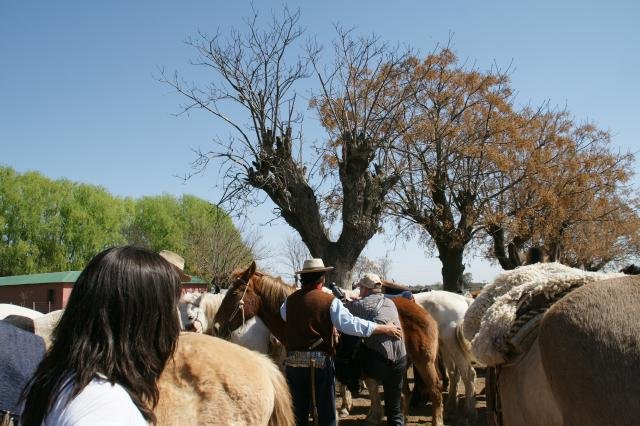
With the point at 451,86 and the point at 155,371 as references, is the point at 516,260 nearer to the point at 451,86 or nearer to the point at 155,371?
the point at 451,86

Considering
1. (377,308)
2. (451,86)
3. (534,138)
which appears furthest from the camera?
(534,138)

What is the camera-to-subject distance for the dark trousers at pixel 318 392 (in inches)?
192

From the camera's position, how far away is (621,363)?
1.95m

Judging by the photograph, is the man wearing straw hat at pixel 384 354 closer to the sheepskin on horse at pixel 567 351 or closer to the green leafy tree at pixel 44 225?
the sheepskin on horse at pixel 567 351

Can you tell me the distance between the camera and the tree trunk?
816 inches

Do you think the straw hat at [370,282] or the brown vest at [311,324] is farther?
the straw hat at [370,282]

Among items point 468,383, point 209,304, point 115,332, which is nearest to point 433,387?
point 468,383

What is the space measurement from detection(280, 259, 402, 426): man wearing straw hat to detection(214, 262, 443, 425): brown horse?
1832 mm

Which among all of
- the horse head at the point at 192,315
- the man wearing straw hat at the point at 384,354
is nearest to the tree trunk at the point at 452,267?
the horse head at the point at 192,315

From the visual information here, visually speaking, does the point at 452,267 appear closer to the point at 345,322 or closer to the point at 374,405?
the point at 374,405

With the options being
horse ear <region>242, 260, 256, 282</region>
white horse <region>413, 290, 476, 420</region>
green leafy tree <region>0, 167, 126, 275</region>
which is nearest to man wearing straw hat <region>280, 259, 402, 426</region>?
horse ear <region>242, 260, 256, 282</region>

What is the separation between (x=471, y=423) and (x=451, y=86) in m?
16.6

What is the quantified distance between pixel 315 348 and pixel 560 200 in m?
20.6

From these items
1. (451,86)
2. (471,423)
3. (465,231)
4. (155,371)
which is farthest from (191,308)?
(451,86)
